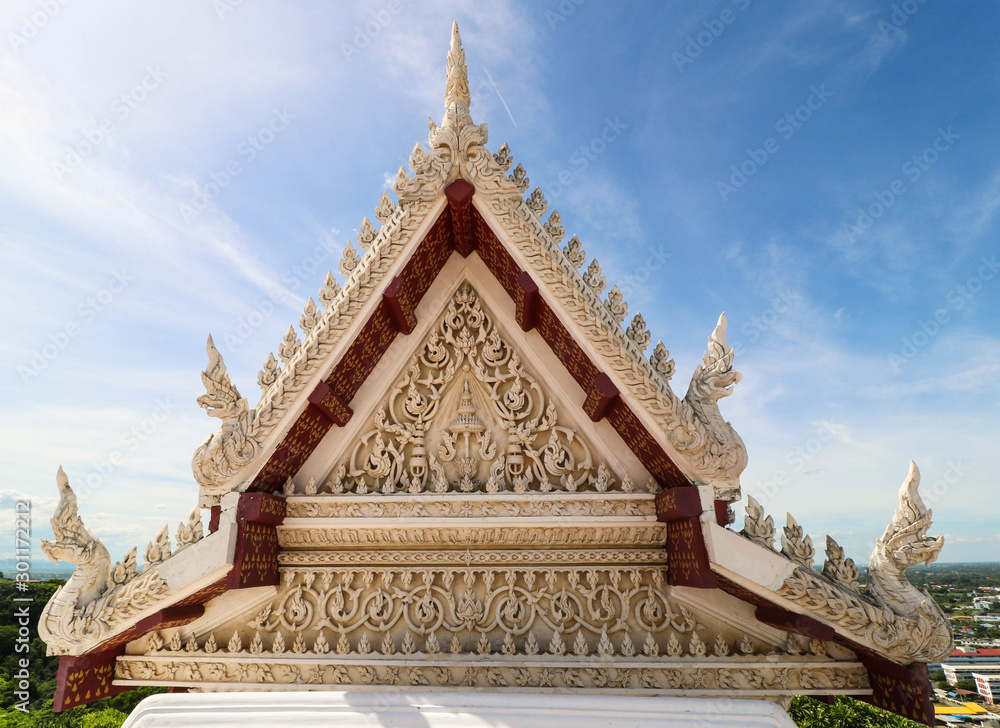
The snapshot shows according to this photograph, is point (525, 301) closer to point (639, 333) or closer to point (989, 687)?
point (639, 333)

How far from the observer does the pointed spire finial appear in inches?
161

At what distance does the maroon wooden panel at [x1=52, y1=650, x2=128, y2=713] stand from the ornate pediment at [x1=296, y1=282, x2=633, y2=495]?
5.67ft

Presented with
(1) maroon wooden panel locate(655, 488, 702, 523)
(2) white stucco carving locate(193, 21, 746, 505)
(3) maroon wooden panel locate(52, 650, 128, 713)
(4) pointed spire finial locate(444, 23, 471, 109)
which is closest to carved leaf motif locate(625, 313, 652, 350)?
(2) white stucco carving locate(193, 21, 746, 505)

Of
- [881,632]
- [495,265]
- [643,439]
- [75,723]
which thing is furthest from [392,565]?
[75,723]

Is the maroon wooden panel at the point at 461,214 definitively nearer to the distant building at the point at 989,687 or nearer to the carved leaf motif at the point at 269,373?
the carved leaf motif at the point at 269,373

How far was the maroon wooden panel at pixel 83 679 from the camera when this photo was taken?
3.42m

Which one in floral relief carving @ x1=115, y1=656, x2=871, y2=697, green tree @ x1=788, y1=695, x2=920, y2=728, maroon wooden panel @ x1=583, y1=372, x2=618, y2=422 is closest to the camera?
floral relief carving @ x1=115, y1=656, x2=871, y2=697

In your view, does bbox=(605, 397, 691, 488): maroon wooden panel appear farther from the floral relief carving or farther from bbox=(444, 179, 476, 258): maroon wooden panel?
bbox=(444, 179, 476, 258): maroon wooden panel

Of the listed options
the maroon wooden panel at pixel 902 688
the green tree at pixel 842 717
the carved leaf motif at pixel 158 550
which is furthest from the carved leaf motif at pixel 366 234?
the green tree at pixel 842 717

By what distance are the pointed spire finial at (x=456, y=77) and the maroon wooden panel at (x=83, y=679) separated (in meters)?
4.89

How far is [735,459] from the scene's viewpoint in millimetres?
3354

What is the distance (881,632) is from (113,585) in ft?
16.9

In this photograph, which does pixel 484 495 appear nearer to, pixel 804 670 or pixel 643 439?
pixel 643 439

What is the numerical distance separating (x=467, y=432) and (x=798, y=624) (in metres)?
2.58
